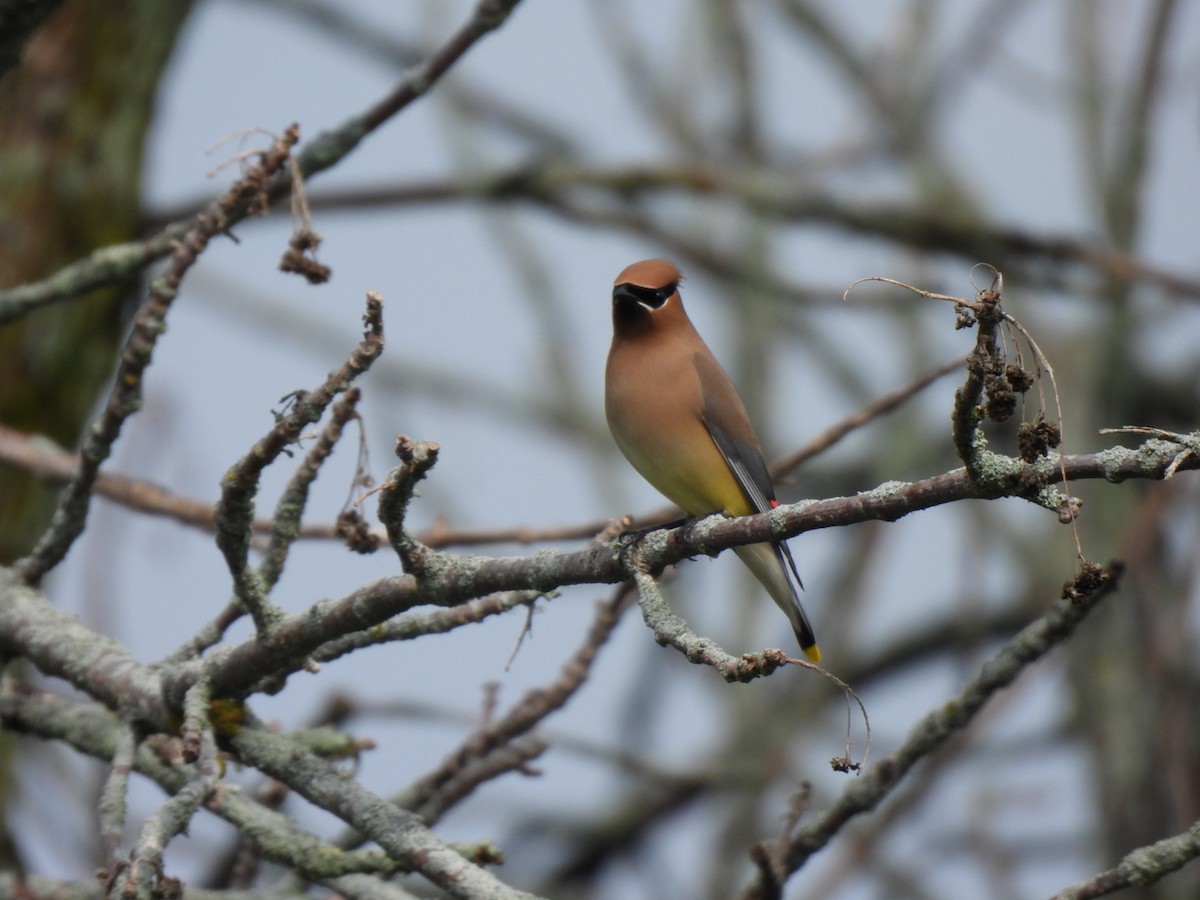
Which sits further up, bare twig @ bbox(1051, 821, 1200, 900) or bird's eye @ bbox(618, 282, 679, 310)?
bird's eye @ bbox(618, 282, 679, 310)

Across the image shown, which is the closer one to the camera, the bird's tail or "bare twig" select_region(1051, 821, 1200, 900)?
"bare twig" select_region(1051, 821, 1200, 900)

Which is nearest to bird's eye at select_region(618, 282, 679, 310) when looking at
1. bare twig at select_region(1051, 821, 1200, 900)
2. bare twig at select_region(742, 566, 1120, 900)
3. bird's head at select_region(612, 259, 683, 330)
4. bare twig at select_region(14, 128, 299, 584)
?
bird's head at select_region(612, 259, 683, 330)

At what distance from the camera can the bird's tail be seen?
14.8 feet

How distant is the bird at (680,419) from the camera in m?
4.39

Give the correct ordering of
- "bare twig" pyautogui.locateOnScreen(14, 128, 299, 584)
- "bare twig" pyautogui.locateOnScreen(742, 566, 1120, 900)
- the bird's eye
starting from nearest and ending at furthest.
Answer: "bare twig" pyautogui.locateOnScreen(14, 128, 299, 584)
"bare twig" pyautogui.locateOnScreen(742, 566, 1120, 900)
the bird's eye

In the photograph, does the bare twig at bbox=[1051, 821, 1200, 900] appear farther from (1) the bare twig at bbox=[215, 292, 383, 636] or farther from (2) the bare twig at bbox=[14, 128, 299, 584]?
(2) the bare twig at bbox=[14, 128, 299, 584]

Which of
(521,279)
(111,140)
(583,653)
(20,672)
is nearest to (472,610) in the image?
(583,653)

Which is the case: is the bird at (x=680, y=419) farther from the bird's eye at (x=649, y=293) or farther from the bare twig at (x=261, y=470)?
the bare twig at (x=261, y=470)

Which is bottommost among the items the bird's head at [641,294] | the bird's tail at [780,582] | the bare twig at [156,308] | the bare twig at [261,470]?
the bare twig at [261,470]

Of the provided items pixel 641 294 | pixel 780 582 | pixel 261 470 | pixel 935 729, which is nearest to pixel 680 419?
pixel 641 294

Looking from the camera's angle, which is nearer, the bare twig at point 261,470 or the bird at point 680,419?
the bare twig at point 261,470

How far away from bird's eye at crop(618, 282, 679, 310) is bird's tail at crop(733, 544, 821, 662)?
2.66ft

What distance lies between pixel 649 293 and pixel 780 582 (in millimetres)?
980

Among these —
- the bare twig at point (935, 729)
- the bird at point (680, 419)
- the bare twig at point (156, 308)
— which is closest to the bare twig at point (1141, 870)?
the bare twig at point (935, 729)
